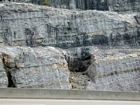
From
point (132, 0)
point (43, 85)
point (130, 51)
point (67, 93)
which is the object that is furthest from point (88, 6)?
point (67, 93)

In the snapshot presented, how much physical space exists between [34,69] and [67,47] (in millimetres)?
4772

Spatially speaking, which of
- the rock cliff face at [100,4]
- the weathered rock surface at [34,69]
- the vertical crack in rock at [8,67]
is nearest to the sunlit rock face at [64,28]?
the weathered rock surface at [34,69]

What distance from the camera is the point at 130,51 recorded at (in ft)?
64.5

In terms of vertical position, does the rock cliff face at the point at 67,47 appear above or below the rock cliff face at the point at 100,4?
below

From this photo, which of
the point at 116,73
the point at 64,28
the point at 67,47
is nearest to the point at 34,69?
the point at 67,47

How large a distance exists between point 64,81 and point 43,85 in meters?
1.51

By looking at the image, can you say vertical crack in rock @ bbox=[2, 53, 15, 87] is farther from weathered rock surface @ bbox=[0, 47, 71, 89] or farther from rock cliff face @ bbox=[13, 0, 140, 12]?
rock cliff face @ bbox=[13, 0, 140, 12]

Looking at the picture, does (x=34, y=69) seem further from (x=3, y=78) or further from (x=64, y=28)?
(x=64, y=28)

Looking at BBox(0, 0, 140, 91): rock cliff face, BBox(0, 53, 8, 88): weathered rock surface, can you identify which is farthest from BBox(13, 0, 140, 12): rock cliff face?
BBox(0, 53, 8, 88): weathered rock surface

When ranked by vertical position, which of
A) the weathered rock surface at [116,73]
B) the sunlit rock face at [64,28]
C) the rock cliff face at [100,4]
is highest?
the rock cliff face at [100,4]

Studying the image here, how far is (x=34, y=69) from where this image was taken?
16391 mm

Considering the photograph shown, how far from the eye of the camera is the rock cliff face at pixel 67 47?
16.4m

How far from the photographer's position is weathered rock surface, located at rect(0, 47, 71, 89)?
52.3 ft

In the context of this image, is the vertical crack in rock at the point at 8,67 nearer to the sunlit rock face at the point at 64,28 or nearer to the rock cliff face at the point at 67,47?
the rock cliff face at the point at 67,47
